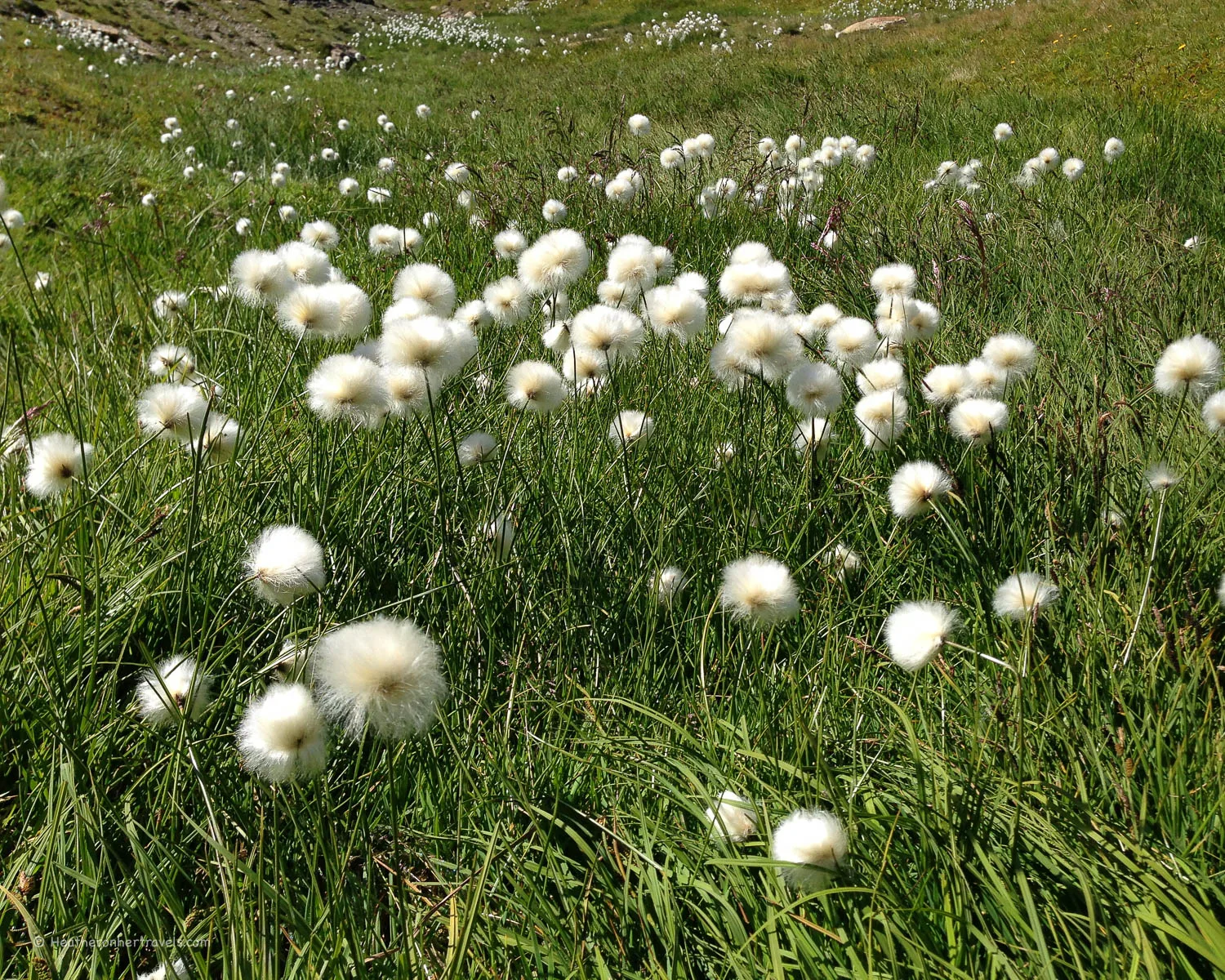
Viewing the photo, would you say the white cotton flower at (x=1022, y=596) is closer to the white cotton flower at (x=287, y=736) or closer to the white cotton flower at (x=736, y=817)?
the white cotton flower at (x=736, y=817)

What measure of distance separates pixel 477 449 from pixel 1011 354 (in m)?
1.57

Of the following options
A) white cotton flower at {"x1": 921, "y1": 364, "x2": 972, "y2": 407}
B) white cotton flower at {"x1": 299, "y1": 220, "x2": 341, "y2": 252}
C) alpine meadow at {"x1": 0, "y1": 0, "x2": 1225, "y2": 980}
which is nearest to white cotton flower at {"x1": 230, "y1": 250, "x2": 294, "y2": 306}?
alpine meadow at {"x1": 0, "y1": 0, "x2": 1225, "y2": 980}

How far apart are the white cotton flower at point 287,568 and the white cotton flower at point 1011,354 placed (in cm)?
194

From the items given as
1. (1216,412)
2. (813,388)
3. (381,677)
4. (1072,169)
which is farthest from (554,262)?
(1072,169)

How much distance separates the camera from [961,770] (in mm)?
1530

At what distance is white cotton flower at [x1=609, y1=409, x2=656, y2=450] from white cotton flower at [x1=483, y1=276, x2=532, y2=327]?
21.9 inches

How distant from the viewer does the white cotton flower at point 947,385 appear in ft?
7.76

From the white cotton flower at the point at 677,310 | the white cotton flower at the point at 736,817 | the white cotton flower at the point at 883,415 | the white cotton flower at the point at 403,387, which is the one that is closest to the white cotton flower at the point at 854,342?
the white cotton flower at the point at 883,415

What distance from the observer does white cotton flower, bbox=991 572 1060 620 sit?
5.80 feet

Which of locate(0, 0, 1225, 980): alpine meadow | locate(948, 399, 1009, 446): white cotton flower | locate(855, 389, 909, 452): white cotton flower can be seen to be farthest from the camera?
locate(855, 389, 909, 452): white cotton flower

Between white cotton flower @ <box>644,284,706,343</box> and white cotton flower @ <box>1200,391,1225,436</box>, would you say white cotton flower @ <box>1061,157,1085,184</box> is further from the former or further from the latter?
white cotton flower @ <box>644,284,706,343</box>

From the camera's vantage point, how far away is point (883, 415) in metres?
2.30

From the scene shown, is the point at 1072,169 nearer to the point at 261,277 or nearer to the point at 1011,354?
the point at 1011,354

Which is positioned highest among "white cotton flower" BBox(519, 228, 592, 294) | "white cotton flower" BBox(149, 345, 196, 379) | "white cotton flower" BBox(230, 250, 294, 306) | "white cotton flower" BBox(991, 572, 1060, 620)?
"white cotton flower" BBox(230, 250, 294, 306)
